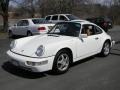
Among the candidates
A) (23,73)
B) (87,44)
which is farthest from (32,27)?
(23,73)

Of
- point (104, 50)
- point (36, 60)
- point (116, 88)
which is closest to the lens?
point (116, 88)

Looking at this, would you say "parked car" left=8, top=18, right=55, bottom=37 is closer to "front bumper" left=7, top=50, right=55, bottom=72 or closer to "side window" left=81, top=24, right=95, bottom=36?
"side window" left=81, top=24, right=95, bottom=36

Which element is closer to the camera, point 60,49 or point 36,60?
point 36,60

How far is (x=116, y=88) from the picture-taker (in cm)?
522

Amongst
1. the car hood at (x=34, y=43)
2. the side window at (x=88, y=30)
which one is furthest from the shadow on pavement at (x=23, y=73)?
A: the side window at (x=88, y=30)

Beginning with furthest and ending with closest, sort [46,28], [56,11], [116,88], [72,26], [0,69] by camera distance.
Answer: [56,11]
[46,28]
[72,26]
[0,69]
[116,88]

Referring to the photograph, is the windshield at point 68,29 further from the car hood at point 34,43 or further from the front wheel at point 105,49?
the front wheel at point 105,49

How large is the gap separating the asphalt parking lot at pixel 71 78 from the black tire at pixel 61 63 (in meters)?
0.14

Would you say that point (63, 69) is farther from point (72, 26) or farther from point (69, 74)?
point (72, 26)

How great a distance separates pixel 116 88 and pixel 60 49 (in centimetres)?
180

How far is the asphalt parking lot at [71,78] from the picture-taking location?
5.34 meters

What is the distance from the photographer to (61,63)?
6227 millimetres

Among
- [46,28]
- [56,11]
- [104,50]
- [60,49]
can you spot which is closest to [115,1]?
[56,11]

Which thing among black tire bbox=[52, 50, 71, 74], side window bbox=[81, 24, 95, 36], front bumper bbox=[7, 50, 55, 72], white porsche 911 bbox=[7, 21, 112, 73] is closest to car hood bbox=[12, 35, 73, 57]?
white porsche 911 bbox=[7, 21, 112, 73]
